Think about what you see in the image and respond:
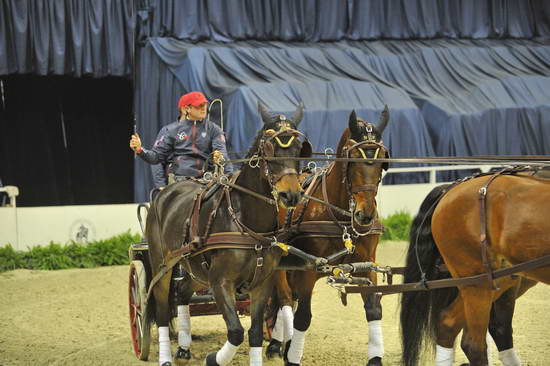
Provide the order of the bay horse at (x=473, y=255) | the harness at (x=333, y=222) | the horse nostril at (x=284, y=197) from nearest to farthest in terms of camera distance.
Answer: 1. the bay horse at (x=473, y=255)
2. the horse nostril at (x=284, y=197)
3. the harness at (x=333, y=222)

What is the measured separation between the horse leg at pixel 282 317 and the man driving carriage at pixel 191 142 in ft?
3.37

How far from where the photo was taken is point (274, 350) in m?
5.80

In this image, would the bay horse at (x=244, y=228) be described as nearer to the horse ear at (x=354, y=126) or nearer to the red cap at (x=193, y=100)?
the horse ear at (x=354, y=126)

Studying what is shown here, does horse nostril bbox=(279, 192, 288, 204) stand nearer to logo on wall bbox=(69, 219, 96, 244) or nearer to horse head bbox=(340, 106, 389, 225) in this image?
horse head bbox=(340, 106, 389, 225)

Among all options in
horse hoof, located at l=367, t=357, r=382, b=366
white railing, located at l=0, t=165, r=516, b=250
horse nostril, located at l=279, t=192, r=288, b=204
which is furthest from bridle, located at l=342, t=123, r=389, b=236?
white railing, located at l=0, t=165, r=516, b=250

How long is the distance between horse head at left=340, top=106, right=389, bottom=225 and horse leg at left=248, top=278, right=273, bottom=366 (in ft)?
2.36

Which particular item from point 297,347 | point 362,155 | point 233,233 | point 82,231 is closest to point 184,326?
point 297,347

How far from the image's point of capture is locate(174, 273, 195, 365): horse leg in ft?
18.0

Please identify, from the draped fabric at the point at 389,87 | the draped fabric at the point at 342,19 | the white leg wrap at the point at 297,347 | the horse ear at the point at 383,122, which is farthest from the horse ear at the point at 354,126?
the draped fabric at the point at 342,19

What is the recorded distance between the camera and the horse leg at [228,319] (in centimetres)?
446

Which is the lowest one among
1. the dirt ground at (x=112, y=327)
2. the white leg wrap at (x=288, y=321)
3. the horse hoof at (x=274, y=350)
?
the dirt ground at (x=112, y=327)

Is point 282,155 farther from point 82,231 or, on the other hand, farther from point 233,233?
point 82,231

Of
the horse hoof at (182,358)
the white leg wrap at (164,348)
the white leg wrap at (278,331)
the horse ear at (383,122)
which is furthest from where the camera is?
the white leg wrap at (278,331)

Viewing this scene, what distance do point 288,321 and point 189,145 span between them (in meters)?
1.56
